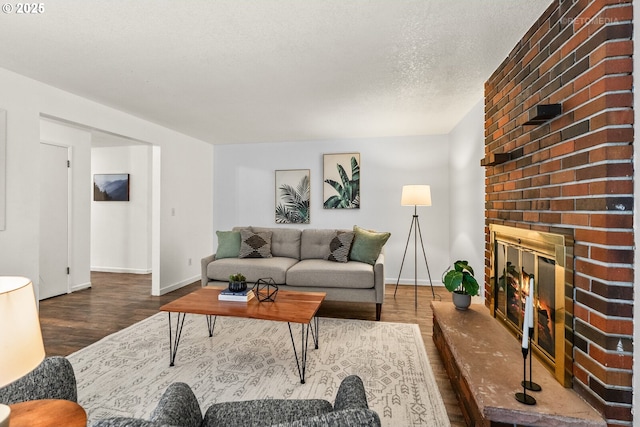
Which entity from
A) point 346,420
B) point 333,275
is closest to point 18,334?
point 346,420

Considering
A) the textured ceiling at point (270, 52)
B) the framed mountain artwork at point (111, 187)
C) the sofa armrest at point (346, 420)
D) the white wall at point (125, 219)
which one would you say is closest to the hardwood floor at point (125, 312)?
the white wall at point (125, 219)

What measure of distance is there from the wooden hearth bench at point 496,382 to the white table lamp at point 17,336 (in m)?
1.61

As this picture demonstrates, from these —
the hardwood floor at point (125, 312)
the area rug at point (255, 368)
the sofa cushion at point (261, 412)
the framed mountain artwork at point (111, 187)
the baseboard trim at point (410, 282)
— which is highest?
the framed mountain artwork at point (111, 187)

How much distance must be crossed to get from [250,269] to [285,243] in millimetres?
734

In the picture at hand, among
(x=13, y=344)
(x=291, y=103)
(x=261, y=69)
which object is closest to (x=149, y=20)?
(x=261, y=69)

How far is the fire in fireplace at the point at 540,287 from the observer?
1.49 metres

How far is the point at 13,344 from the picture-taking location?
759 millimetres

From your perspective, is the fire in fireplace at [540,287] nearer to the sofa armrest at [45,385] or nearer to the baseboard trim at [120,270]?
the sofa armrest at [45,385]

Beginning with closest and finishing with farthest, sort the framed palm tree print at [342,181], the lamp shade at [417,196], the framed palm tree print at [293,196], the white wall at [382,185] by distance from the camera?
the lamp shade at [417,196]
the white wall at [382,185]
the framed palm tree print at [342,181]
the framed palm tree print at [293,196]

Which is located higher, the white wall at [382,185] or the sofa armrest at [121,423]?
the white wall at [382,185]

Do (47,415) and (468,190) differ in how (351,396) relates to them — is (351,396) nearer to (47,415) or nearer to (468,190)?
(47,415)

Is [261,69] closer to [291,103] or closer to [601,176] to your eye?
[291,103]

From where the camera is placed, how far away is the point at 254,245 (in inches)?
162

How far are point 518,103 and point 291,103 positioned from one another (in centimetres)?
216
